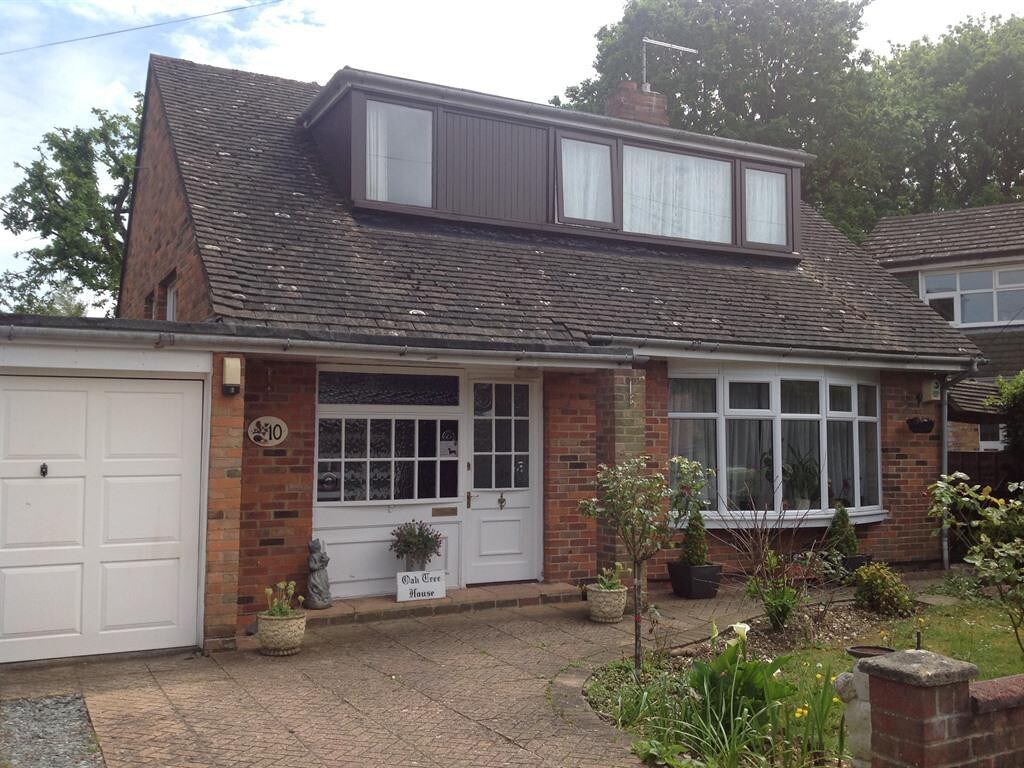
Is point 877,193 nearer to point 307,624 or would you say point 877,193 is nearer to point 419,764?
point 307,624

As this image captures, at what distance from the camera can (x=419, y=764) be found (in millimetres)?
4500

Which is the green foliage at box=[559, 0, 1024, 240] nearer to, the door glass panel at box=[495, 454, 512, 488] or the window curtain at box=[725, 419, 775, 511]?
the window curtain at box=[725, 419, 775, 511]

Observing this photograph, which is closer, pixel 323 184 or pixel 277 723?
pixel 277 723

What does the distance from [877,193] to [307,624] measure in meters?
28.4

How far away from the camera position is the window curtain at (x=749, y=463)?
33.8 feet

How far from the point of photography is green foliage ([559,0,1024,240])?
26938 mm

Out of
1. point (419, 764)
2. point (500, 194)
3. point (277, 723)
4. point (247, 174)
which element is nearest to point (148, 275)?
point (247, 174)

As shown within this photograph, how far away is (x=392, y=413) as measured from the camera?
8.67 m

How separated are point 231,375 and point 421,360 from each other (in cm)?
174

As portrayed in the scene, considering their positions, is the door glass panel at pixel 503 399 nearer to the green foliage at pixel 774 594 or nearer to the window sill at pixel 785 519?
the window sill at pixel 785 519

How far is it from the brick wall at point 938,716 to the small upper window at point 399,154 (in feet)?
25.5

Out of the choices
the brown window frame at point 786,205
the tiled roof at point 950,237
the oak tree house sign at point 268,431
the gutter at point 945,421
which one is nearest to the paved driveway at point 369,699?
the oak tree house sign at point 268,431

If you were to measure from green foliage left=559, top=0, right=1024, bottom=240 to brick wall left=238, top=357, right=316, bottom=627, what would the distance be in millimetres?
21932

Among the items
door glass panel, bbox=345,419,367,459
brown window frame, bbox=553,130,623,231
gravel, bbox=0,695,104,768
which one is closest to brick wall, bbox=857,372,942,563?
brown window frame, bbox=553,130,623,231
